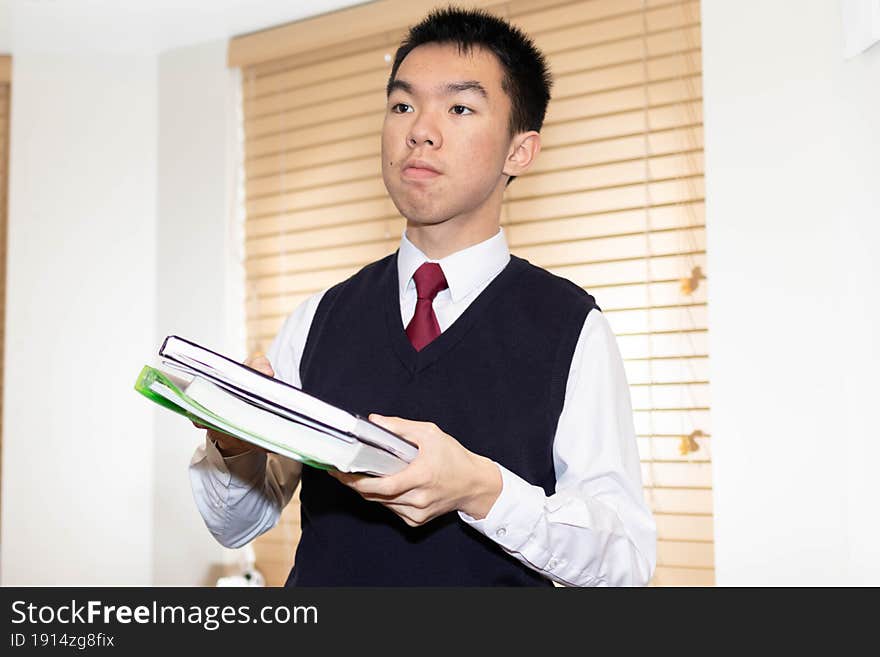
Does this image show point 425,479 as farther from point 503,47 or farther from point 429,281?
point 503,47

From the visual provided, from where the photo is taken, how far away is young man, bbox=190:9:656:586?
98cm

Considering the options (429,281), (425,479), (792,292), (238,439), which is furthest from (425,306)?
(792,292)

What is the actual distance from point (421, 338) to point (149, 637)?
1.53ft

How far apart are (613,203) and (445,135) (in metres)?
1.24

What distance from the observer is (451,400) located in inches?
41.3

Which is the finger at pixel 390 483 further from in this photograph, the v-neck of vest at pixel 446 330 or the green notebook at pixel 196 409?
the v-neck of vest at pixel 446 330

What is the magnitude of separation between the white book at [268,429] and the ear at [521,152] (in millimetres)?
523

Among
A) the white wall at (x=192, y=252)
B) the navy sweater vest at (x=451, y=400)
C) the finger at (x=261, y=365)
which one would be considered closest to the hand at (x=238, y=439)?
the finger at (x=261, y=365)

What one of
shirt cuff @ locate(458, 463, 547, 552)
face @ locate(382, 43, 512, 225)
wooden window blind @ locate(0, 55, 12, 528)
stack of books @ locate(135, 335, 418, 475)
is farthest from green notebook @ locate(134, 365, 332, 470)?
wooden window blind @ locate(0, 55, 12, 528)

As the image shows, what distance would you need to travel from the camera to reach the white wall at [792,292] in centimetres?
178

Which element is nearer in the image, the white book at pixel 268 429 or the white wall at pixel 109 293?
the white book at pixel 268 429

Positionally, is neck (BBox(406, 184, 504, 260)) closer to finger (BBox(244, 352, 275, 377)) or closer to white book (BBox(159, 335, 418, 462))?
finger (BBox(244, 352, 275, 377))

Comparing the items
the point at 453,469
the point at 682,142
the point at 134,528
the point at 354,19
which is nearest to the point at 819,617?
the point at 453,469

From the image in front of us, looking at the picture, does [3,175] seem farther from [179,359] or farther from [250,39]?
[179,359]
